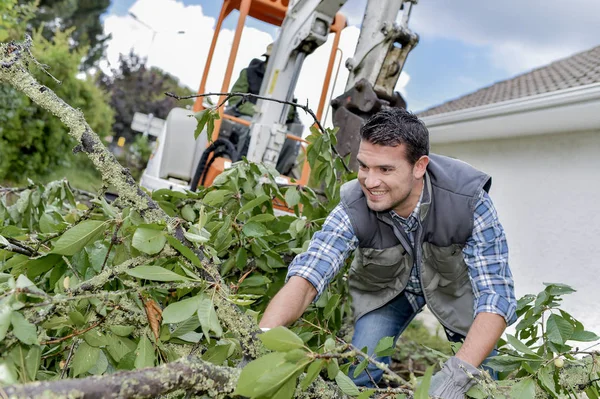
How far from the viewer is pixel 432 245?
2.70 metres

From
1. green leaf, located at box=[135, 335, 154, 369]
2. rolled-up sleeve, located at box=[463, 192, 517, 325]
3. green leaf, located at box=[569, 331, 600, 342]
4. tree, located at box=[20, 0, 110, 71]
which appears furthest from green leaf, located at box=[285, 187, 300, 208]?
tree, located at box=[20, 0, 110, 71]

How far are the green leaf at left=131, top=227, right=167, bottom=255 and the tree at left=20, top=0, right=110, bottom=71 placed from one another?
26452 millimetres

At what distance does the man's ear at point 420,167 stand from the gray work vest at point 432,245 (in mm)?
96

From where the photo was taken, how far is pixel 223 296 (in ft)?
4.74

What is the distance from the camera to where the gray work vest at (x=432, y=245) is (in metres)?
2.60

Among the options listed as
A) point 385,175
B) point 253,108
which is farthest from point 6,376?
point 253,108

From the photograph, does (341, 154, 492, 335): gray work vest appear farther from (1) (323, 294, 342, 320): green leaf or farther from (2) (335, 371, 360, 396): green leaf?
(2) (335, 371, 360, 396): green leaf

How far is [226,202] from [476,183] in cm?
128

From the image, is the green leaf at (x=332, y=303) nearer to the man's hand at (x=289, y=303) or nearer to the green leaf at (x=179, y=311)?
the man's hand at (x=289, y=303)

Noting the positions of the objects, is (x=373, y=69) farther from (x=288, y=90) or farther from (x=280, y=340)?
(x=280, y=340)

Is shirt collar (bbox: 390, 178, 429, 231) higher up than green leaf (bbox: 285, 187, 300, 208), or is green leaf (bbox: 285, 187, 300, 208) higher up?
shirt collar (bbox: 390, 178, 429, 231)

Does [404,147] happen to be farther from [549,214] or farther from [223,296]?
→ [549,214]

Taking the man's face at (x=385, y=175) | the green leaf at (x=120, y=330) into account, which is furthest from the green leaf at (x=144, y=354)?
the man's face at (x=385, y=175)

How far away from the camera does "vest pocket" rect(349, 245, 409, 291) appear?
2768 mm
